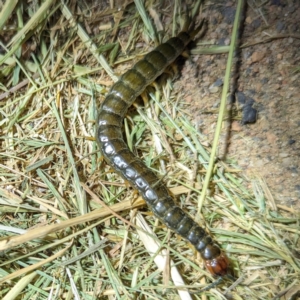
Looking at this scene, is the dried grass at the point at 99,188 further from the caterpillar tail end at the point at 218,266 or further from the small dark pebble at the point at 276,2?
the small dark pebble at the point at 276,2

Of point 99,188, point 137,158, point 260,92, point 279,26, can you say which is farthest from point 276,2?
point 99,188

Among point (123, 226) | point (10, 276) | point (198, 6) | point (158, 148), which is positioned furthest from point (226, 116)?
point (10, 276)

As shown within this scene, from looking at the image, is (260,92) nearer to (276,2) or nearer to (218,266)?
(276,2)

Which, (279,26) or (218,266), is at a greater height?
(279,26)

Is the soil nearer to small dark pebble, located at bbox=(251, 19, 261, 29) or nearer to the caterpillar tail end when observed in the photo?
small dark pebble, located at bbox=(251, 19, 261, 29)

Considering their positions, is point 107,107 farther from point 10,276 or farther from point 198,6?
point 10,276

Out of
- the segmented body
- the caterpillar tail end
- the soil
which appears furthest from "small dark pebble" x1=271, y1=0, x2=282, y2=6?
the caterpillar tail end
